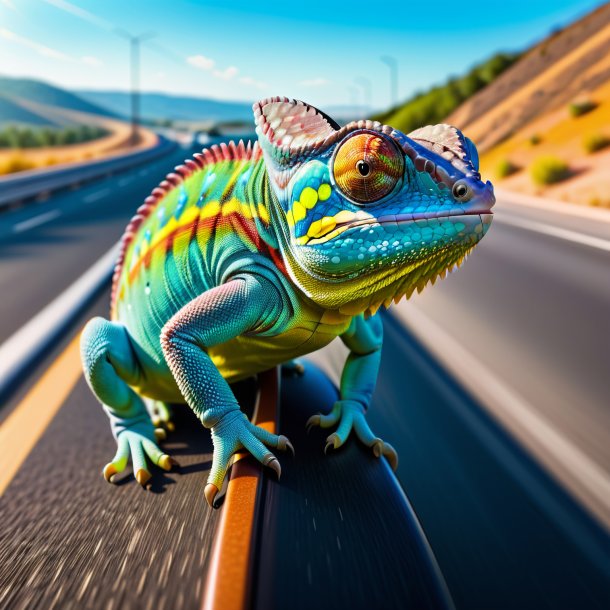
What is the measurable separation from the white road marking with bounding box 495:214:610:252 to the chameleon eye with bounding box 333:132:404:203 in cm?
798

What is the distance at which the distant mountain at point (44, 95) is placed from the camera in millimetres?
155750

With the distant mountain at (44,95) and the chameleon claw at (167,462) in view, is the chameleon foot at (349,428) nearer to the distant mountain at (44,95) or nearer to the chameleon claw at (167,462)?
the chameleon claw at (167,462)

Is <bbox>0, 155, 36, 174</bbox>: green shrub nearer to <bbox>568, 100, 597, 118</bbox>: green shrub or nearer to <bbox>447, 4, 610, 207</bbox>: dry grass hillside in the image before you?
<bbox>447, 4, 610, 207</bbox>: dry grass hillside

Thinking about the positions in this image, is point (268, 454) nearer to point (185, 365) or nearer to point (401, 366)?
point (185, 365)

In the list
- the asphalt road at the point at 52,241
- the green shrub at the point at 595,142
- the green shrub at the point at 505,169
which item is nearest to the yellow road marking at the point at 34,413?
the asphalt road at the point at 52,241

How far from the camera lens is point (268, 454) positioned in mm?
1460

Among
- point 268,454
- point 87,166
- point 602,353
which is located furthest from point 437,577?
point 87,166

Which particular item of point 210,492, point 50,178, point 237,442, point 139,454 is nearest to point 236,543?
point 210,492

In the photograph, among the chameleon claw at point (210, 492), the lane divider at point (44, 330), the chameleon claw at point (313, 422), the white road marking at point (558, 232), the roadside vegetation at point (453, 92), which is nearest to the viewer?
the chameleon claw at point (210, 492)

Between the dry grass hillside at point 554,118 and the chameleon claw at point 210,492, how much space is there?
50.2 feet

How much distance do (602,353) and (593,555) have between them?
2314mm

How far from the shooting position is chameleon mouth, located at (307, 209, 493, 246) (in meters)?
1.46

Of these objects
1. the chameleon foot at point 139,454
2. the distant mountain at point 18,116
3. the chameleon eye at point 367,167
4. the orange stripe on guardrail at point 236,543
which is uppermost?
the chameleon eye at point 367,167

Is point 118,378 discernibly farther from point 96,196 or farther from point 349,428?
point 96,196
